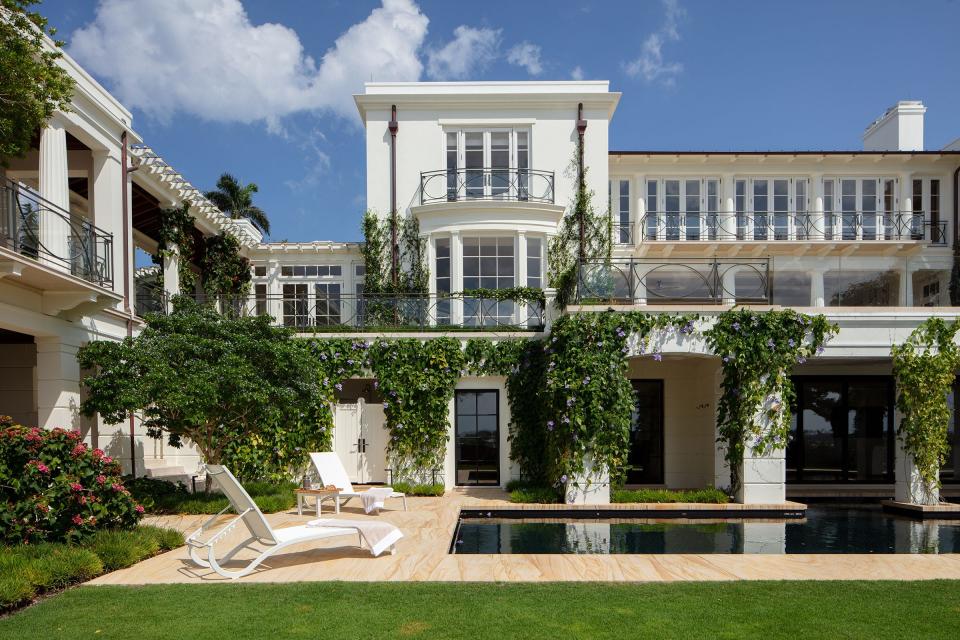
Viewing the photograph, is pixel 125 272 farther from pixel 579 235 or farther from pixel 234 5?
pixel 579 235

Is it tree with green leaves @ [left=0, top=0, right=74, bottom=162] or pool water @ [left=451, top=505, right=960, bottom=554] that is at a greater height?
tree with green leaves @ [left=0, top=0, right=74, bottom=162]

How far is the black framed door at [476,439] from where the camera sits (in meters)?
15.6

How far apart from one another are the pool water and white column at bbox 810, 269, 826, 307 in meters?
3.90

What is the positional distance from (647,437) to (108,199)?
Result: 12362mm

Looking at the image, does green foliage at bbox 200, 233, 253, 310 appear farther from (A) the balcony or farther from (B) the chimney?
(B) the chimney

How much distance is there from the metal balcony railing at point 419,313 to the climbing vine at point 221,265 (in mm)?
2076

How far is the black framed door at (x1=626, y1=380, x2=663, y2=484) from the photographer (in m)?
16.2

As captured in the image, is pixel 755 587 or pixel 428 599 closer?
pixel 428 599

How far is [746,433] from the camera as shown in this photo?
1297cm

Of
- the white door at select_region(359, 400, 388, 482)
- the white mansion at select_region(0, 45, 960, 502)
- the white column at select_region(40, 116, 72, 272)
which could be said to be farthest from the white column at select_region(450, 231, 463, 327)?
the white column at select_region(40, 116, 72, 272)

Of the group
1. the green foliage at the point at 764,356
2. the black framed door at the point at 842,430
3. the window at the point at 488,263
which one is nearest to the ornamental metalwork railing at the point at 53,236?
the window at the point at 488,263

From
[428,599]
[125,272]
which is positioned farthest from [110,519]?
[125,272]

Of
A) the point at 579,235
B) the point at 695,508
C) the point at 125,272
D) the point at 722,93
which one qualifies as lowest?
the point at 695,508

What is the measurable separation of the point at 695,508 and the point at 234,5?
54.6 feet
